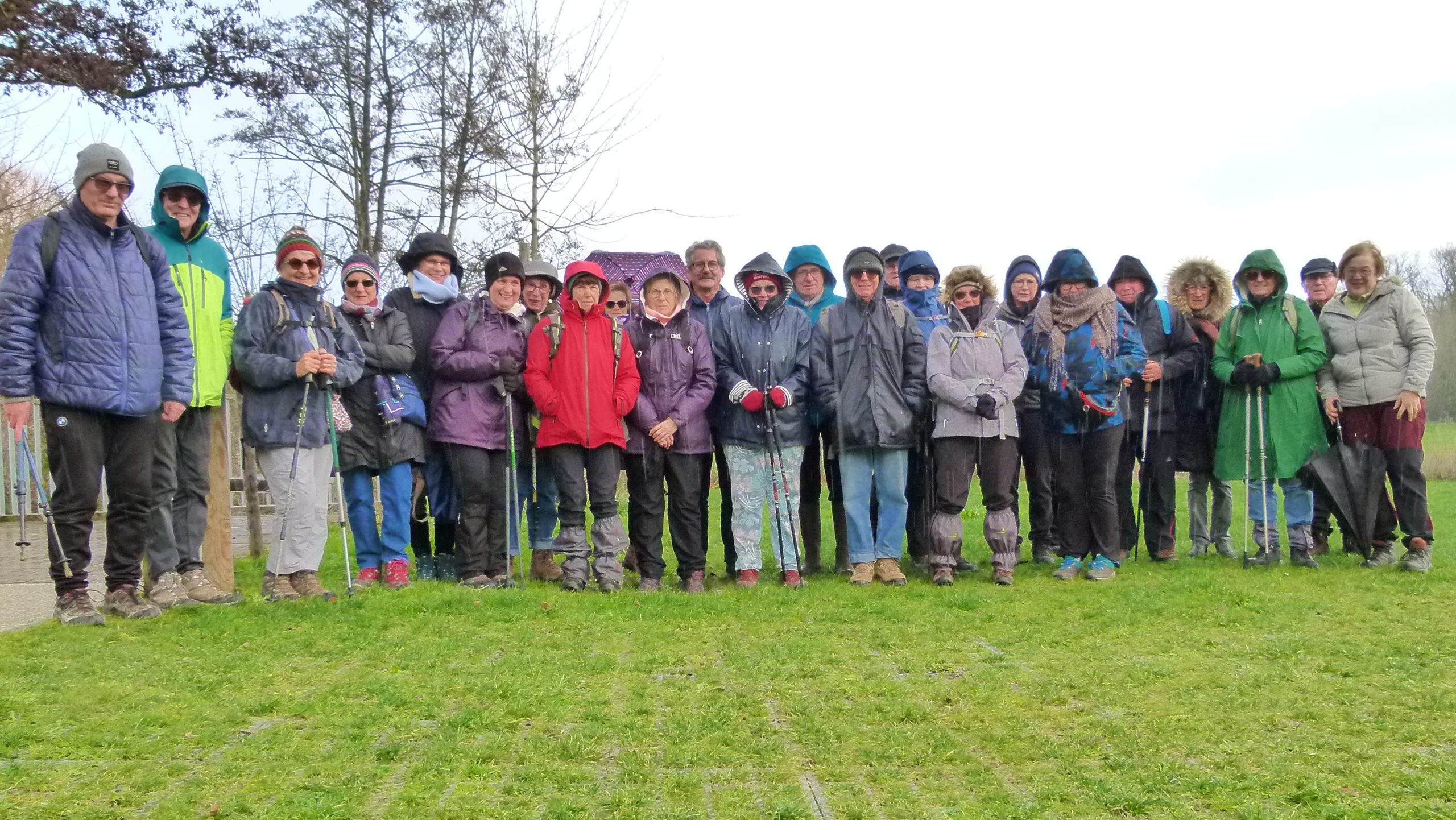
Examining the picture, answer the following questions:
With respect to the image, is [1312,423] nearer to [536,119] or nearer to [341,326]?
[341,326]

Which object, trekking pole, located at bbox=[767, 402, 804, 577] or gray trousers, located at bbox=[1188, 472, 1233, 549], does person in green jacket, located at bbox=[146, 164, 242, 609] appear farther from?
gray trousers, located at bbox=[1188, 472, 1233, 549]

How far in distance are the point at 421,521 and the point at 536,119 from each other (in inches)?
279

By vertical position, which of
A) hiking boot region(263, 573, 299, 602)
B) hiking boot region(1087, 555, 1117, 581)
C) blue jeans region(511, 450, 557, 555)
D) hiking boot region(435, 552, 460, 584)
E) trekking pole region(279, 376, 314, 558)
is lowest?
hiking boot region(1087, 555, 1117, 581)

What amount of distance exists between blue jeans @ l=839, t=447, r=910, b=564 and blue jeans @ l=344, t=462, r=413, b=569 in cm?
283

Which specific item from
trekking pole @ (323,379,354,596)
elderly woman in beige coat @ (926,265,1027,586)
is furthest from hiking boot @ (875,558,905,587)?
trekking pole @ (323,379,354,596)

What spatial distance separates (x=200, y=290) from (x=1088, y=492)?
5783 millimetres

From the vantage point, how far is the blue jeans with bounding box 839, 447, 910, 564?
771 centimetres

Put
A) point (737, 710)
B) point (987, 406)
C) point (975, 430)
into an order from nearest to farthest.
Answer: point (737, 710)
point (987, 406)
point (975, 430)

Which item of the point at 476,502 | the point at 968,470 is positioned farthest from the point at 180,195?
the point at 968,470

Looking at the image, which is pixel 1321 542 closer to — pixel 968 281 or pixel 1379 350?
pixel 1379 350

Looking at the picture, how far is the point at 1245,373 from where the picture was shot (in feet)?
27.3

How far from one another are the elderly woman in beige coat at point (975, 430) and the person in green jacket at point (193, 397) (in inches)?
171

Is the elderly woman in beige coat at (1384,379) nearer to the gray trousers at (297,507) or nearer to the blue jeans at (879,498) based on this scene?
the blue jeans at (879,498)

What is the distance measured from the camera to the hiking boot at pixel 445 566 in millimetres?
7773
